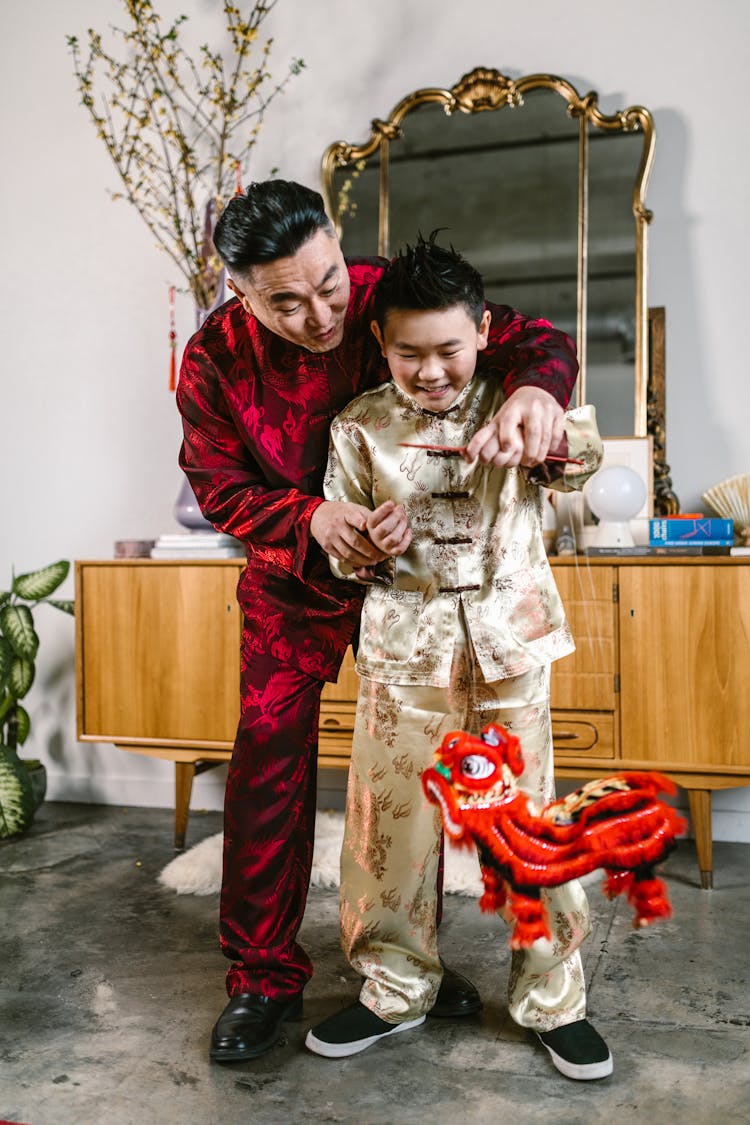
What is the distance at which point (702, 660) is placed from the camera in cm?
230

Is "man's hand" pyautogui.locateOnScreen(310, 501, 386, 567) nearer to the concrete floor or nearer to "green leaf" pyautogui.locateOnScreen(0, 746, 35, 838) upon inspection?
the concrete floor

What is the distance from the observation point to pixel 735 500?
263 centimetres

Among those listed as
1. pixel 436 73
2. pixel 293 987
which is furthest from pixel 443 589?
pixel 436 73

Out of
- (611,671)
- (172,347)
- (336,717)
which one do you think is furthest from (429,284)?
(172,347)

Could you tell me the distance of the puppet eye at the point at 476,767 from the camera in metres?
1.09

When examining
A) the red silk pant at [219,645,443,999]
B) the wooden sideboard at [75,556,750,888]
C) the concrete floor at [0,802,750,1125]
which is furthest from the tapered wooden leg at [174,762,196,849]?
the red silk pant at [219,645,443,999]

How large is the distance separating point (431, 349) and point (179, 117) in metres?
2.28

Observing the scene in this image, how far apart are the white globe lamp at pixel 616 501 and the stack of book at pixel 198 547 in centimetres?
96

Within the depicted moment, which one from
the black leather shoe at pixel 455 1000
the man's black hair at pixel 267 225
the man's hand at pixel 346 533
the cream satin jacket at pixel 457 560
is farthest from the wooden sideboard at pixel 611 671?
the man's black hair at pixel 267 225

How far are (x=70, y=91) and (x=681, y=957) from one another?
3145mm

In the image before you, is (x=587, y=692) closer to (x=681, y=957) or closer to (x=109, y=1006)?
(x=681, y=957)

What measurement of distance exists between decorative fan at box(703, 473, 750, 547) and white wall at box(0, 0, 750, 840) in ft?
0.31

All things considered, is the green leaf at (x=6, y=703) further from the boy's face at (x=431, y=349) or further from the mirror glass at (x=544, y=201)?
the boy's face at (x=431, y=349)

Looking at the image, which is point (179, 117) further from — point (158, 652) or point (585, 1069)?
point (585, 1069)
